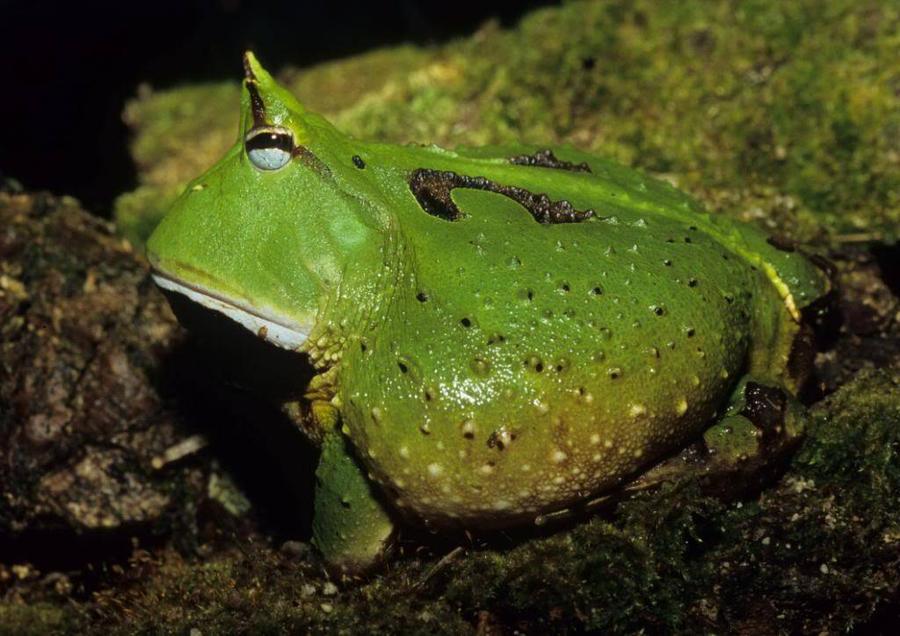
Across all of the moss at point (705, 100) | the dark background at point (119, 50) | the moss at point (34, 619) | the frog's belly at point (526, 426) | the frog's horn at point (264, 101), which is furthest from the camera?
the dark background at point (119, 50)

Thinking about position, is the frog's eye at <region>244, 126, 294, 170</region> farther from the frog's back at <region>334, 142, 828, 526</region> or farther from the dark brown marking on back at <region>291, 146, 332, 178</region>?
the frog's back at <region>334, 142, 828, 526</region>

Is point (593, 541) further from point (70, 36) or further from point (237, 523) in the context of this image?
point (70, 36)

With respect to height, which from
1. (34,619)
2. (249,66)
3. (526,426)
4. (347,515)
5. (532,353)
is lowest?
(34,619)

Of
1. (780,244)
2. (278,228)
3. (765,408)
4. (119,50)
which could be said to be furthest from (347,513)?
(119,50)

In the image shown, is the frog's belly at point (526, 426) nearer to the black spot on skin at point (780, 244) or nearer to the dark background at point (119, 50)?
the black spot on skin at point (780, 244)

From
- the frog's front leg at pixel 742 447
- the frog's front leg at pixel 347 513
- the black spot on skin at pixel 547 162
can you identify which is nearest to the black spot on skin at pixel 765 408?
the frog's front leg at pixel 742 447

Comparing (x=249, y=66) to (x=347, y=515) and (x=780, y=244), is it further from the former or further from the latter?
(x=780, y=244)
